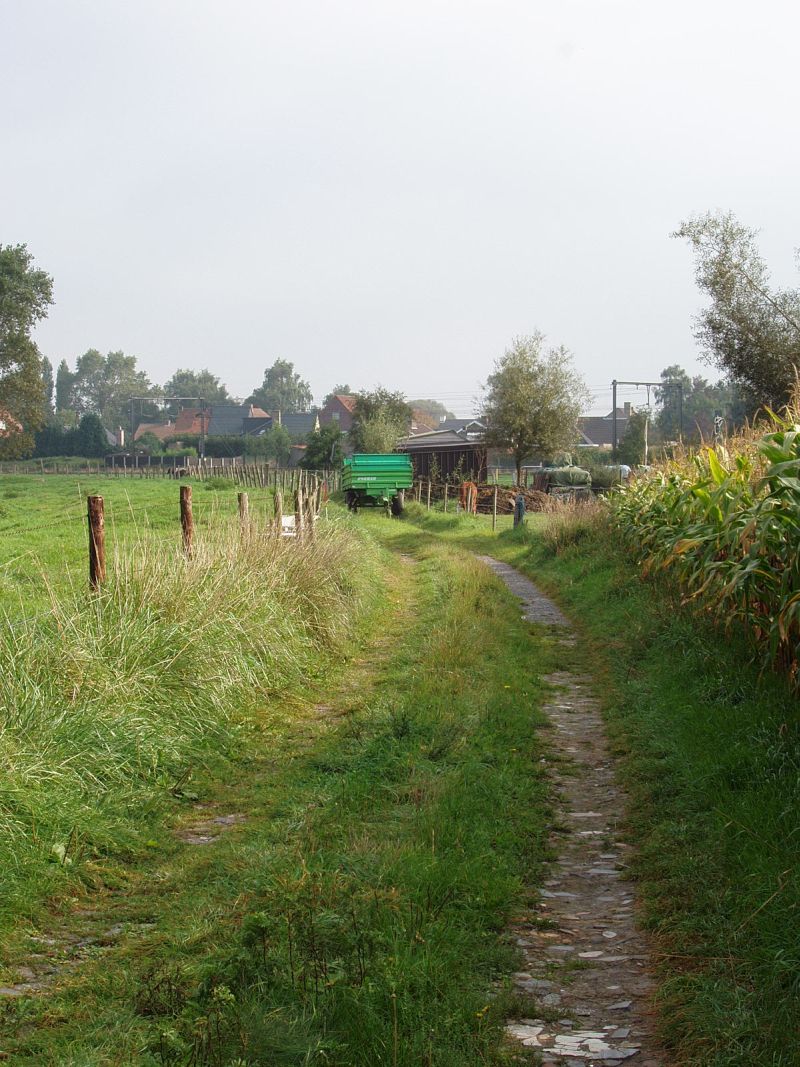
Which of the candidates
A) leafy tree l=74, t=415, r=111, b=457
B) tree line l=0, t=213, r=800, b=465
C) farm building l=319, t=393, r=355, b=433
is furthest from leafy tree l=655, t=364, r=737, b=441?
leafy tree l=74, t=415, r=111, b=457

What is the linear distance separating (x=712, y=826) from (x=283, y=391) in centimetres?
14404

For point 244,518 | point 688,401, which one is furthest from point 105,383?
point 244,518

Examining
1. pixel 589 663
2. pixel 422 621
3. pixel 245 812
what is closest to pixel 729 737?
pixel 245 812

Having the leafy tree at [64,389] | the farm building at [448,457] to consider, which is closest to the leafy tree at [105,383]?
the leafy tree at [64,389]

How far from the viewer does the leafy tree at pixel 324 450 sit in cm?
5420

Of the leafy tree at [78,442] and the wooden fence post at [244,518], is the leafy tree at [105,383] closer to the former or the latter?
the leafy tree at [78,442]

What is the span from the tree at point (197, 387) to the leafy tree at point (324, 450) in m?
91.6

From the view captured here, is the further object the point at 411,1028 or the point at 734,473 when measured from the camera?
the point at 734,473

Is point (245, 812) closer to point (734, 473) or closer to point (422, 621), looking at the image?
point (734, 473)

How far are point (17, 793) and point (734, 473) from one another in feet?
22.3

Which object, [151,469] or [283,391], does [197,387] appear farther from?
[151,469]

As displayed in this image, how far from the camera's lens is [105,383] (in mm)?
146250

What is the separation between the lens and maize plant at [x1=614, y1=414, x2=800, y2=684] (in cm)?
645

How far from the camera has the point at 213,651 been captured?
8727 millimetres
